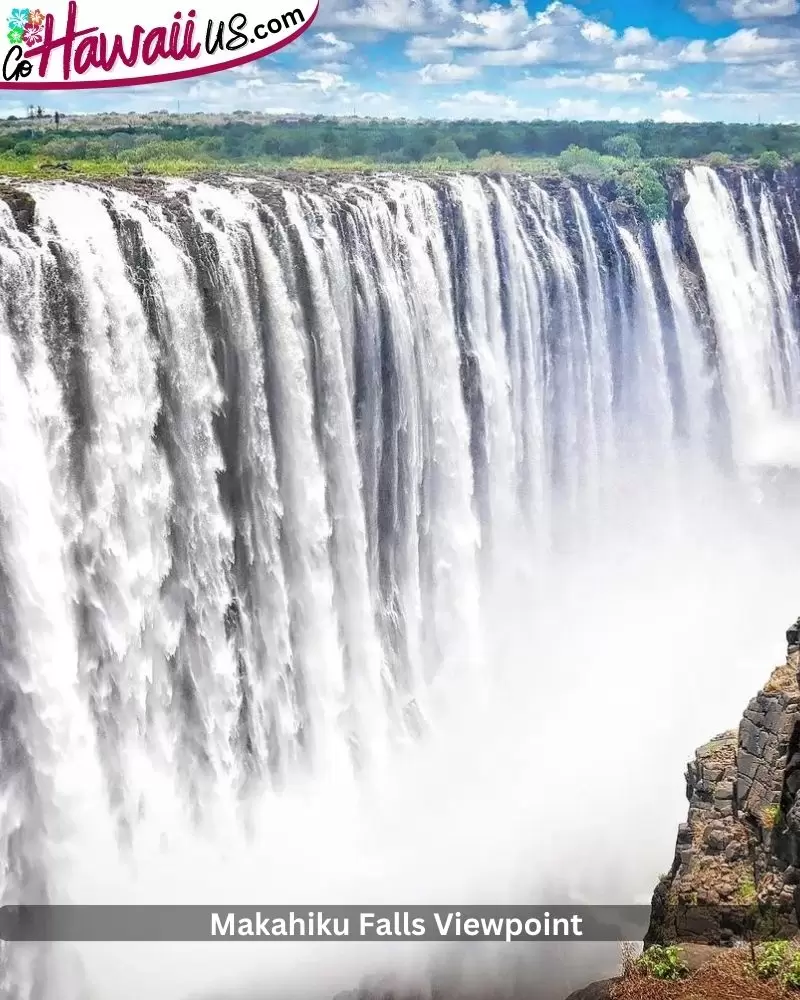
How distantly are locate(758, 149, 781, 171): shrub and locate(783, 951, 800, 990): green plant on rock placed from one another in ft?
128

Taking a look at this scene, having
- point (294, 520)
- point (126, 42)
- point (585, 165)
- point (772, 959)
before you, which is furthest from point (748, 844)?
point (585, 165)

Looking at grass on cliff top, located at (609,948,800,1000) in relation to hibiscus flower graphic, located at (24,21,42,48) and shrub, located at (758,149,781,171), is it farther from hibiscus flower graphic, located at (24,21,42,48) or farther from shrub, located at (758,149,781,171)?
shrub, located at (758,149,781,171)

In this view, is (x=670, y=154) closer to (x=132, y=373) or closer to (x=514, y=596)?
(x=514, y=596)

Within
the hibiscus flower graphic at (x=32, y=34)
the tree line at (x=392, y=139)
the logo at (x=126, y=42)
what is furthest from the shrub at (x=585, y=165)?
the hibiscus flower graphic at (x=32, y=34)

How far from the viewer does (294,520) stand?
26797 millimetres

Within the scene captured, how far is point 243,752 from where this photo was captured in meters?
25.4

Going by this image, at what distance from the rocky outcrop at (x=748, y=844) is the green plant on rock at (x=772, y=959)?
378 millimetres

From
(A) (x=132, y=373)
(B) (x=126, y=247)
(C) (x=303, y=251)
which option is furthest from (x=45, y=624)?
(C) (x=303, y=251)

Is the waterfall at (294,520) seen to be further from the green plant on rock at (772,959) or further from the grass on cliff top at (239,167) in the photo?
the green plant on rock at (772,959)

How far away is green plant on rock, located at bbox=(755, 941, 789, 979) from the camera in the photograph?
1461cm

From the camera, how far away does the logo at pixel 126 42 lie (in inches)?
957

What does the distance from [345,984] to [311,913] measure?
2.23 m
